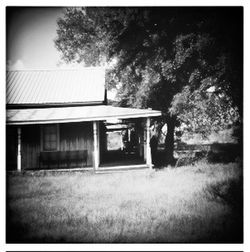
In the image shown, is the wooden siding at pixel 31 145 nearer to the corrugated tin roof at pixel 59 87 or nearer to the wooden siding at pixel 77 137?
the wooden siding at pixel 77 137

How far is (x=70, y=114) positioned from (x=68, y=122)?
27 centimetres

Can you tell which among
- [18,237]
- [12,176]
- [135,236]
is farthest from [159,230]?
[12,176]

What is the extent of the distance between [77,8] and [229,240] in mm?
5920

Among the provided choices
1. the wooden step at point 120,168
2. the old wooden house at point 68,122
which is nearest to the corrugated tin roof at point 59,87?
the old wooden house at point 68,122

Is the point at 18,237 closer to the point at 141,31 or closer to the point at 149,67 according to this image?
the point at 149,67

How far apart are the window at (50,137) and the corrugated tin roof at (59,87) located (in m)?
0.92

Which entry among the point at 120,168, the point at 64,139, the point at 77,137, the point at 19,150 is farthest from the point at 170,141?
the point at 19,150

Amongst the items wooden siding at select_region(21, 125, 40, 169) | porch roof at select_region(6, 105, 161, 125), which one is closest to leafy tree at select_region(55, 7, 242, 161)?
porch roof at select_region(6, 105, 161, 125)

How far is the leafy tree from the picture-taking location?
16.8 ft

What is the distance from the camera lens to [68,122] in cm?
718

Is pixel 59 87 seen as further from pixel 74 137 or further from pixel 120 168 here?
pixel 120 168

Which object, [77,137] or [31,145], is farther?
[77,137]

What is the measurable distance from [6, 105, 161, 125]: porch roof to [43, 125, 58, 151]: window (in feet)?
2.10

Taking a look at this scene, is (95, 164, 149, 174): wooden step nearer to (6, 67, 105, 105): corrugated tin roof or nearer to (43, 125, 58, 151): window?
(43, 125, 58, 151): window
